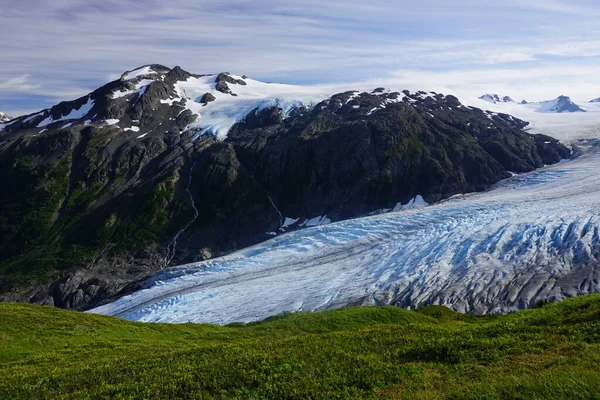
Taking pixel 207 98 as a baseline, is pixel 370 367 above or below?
below

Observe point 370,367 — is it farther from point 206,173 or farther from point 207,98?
point 207,98

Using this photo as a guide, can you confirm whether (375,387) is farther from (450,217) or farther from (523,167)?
(523,167)

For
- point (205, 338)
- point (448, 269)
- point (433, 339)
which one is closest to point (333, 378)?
point (433, 339)

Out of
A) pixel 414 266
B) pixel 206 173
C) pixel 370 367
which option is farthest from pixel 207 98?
pixel 370 367

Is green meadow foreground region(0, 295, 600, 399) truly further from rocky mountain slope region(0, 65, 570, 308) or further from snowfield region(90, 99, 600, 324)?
rocky mountain slope region(0, 65, 570, 308)

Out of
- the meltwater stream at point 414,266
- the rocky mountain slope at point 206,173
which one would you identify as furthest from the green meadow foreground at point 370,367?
the rocky mountain slope at point 206,173

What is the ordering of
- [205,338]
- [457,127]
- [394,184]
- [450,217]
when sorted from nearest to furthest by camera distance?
[205,338]
[450,217]
[394,184]
[457,127]

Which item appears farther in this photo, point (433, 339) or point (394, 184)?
point (394, 184)
